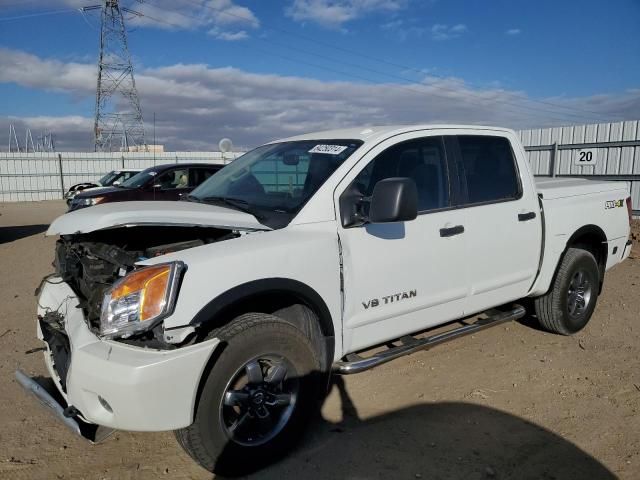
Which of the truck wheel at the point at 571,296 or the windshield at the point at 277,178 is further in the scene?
the truck wheel at the point at 571,296

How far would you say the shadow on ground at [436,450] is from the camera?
2.81 meters

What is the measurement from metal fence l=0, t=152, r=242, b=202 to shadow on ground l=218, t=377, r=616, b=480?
2401 centimetres

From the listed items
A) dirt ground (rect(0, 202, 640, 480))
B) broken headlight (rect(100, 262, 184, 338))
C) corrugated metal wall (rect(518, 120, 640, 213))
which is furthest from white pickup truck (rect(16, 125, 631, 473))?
corrugated metal wall (rect(518, 120, 640, 213))

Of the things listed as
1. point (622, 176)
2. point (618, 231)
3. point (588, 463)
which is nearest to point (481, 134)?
point (618, 231)

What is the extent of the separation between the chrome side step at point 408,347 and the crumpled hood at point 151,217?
1.02 m

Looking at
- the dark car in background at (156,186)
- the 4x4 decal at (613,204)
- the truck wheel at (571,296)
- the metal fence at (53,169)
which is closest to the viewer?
the truck wheel at (571,296)

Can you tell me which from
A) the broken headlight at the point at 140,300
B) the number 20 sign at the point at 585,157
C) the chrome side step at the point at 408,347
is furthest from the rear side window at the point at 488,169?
the number 20 sign at the point at 585,157

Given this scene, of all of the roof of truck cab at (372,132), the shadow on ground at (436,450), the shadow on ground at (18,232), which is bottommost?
the shadow on ground at (436,450)

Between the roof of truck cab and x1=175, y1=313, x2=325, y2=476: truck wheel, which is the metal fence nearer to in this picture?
the roof of truck cab

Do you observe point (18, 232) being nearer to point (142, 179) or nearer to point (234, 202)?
point (142, 179)

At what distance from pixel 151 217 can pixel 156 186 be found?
8.76 meters

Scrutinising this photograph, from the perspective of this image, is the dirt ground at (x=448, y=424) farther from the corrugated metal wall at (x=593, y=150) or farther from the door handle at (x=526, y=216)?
the corrugated metal wall at (x=593, y=150)

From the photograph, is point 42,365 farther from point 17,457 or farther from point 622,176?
point 622,176

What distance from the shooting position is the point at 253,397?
2705 mm
